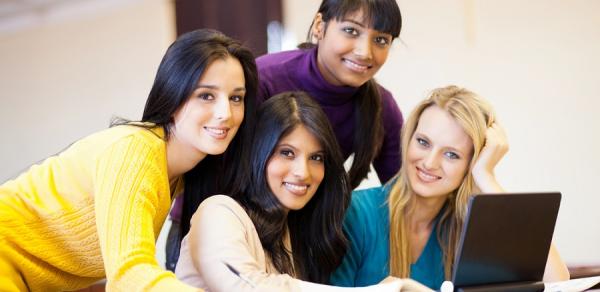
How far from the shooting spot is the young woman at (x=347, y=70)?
6.22 ft

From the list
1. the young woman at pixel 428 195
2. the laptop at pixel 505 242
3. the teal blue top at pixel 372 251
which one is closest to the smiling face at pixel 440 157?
the young woman at pixel 428 195

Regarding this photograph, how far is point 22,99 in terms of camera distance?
14.0 feet

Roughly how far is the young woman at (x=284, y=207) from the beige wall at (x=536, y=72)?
1992mm

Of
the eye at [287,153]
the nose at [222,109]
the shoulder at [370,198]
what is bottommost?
the shoulder at [370,198]

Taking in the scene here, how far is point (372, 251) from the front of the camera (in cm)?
179

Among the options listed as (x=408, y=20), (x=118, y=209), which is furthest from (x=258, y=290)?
(x=408, y=20)

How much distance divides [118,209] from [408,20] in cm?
266

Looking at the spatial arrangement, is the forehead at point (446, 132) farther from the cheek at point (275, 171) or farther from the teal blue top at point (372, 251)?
the cheek at point (275, 171)

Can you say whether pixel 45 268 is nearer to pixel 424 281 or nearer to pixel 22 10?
pixel 424 281

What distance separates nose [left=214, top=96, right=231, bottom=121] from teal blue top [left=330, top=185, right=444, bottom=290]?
0.51m

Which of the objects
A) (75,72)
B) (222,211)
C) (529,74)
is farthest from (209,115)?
(75,72)

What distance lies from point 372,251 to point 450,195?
0.88 ft

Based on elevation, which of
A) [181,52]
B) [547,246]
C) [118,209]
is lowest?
[547,246]

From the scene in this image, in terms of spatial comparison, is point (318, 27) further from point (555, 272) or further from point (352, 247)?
point (555, 272)
